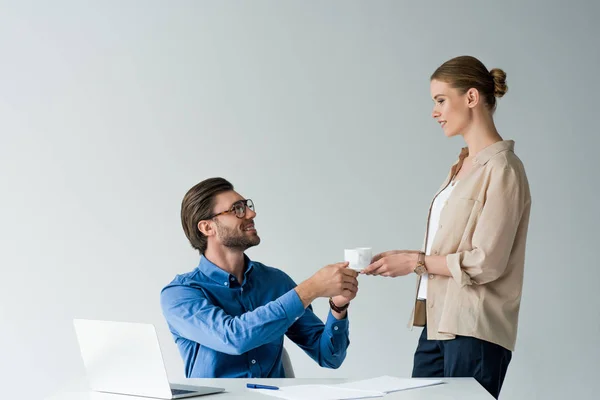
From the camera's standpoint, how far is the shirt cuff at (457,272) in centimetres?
206

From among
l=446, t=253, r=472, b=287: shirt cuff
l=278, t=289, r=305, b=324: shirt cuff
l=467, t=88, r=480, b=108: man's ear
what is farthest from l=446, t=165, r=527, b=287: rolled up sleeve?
l=278, t=289, r=305, b=324: shirt cuff

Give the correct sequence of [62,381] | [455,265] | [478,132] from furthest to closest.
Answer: [62,381] < [478,132] < [455,265]

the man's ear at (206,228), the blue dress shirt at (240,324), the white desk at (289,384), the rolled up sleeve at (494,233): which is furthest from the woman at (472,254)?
the man's ear at (206,228)

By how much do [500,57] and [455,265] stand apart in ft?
7.29

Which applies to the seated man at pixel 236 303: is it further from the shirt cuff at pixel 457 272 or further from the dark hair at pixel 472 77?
the dark hair at pixel 472 77

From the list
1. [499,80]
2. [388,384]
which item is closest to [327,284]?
[388,384]

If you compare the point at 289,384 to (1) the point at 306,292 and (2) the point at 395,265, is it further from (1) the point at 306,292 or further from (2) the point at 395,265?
(2) the point at 395,265

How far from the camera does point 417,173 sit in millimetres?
3943

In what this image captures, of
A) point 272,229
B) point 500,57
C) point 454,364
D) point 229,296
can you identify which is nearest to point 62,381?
point 272,229

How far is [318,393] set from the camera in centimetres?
175

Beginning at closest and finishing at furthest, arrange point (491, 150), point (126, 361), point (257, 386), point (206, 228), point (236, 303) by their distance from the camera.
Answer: point (126, 361) < point (257, 386) < point (491, 150) < point (236, 303) < point (206, 228)

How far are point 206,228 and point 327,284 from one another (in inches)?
21.0

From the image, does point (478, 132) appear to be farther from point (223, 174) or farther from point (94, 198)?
point (94, 198)

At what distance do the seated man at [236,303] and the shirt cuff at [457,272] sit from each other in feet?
0.92
